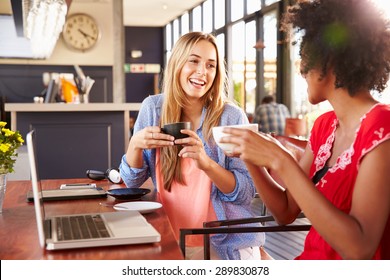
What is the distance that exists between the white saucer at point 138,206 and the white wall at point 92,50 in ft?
20.1

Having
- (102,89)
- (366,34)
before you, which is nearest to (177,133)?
(366,34)

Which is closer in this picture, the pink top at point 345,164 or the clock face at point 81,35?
the pink top at point 345,164

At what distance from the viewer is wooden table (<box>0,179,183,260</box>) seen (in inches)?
37.4

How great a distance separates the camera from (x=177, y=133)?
1375 mm

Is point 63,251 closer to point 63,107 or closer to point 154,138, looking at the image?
point 154,138

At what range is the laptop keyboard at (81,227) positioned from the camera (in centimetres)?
103

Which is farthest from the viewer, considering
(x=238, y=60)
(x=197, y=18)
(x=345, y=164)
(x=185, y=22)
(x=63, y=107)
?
(x=185, y=22)

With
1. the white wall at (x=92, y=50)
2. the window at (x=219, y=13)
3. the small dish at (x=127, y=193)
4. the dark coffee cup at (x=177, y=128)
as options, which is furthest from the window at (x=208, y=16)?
the dark coffee cup at (x=177, y=128)

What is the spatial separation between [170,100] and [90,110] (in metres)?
2.00

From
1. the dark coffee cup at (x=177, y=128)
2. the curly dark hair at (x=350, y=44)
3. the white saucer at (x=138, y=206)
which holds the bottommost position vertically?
the white saucer at (x=138, y=206)

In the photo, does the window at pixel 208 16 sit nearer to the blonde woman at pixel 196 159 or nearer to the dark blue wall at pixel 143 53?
the dark blue wall at pixel 143 53

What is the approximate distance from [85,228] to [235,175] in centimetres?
67

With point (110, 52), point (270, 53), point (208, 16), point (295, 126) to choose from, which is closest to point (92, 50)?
point (110, 52)

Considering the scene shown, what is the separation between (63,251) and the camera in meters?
0.97
